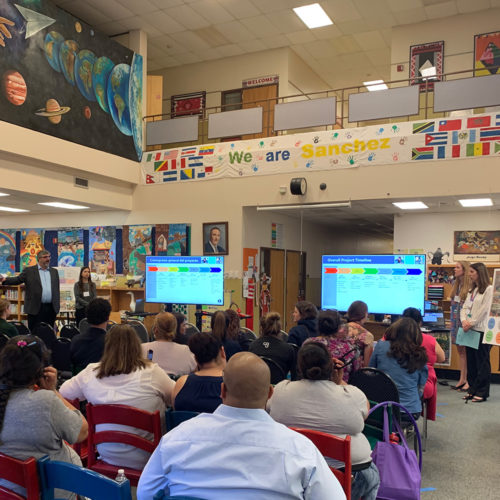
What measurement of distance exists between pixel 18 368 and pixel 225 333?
2402mm

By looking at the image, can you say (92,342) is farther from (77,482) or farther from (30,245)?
(30,245)

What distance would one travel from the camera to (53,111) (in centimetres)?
729

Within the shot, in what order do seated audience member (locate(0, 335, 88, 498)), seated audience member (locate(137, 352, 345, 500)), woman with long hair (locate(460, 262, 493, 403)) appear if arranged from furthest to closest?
woman with long hair (locate(460, 262, 493, 403)) → seated audience member (locate(0, 335, 88, 498)) → seated audience member (locate(137, 352, 345, 500))

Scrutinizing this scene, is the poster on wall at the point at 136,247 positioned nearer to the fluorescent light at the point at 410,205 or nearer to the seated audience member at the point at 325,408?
the fluorescent light at the point at 410,205

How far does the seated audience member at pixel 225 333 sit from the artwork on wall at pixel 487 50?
22.8ft

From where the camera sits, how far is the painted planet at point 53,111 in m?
7.14

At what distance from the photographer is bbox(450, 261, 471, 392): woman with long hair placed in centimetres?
598

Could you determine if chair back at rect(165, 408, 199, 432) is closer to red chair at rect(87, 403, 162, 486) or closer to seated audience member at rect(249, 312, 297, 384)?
red chair at rect(87, 403, 162, 486)

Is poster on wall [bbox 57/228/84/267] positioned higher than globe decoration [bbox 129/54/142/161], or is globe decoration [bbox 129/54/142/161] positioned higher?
globe decoration [bbox 129/54/142/161]

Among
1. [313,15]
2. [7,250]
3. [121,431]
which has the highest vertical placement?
[313,15]

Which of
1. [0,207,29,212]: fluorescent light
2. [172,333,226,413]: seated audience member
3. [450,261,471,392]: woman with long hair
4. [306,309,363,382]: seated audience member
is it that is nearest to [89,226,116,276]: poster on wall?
[0,207,29,212]: fluorescent light

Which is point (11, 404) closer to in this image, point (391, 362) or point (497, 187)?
point (391, 362)

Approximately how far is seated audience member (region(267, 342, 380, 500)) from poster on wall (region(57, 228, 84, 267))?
796cm

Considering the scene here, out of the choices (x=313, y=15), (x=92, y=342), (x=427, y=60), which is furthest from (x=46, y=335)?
(x=427, y=60)
